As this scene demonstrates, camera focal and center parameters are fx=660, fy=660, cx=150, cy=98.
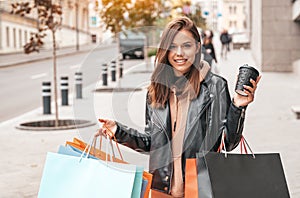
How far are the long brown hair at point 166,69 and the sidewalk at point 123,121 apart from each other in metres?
0.16

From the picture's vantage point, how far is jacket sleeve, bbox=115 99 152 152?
336cm

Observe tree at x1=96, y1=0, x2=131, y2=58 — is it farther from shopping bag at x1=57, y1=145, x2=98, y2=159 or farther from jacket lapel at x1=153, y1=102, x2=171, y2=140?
shopping bag at x1=57, y1=145, x2=98, y2=159

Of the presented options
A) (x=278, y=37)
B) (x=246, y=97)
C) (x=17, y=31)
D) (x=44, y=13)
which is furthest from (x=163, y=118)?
(x=17, y=31)

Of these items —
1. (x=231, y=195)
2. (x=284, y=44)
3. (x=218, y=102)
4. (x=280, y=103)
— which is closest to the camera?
(x=231, y=195)

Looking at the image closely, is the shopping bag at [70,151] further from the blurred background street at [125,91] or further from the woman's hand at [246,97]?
the woman's hand at [246,97]

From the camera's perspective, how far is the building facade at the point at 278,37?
27.1m

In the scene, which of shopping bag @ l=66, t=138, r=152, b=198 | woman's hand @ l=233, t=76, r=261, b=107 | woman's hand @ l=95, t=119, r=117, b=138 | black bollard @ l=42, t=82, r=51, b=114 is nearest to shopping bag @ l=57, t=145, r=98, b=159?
shopping bag @ l=66, t=138, r=152, b=198

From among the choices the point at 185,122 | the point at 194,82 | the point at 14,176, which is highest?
the point at 194,82

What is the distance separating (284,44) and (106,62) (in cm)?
2348

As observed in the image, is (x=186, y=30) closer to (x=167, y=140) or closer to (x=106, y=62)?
(x=167, y=140)

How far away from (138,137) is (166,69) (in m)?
0.39

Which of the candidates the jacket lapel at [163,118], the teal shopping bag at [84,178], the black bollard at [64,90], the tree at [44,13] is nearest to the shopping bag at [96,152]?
the teal shopping bag at [84,178]

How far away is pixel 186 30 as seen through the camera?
10.7ft

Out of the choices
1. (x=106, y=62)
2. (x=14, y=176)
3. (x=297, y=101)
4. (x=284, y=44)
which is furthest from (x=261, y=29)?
(x=106, y=62)
